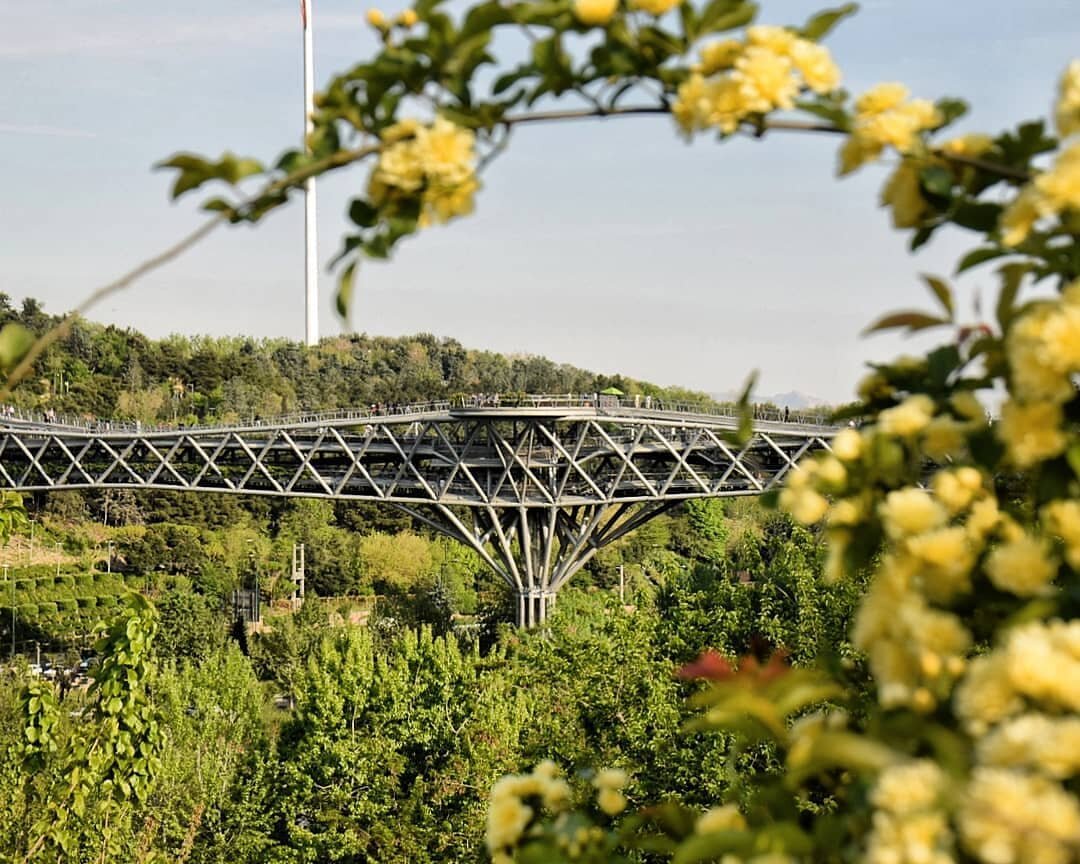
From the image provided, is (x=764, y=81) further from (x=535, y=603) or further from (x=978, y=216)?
(x=535, y=603)

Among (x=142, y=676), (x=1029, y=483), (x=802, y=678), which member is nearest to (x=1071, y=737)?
(x=802, y=678)

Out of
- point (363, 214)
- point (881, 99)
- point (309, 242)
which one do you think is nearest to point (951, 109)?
point (881, 99)

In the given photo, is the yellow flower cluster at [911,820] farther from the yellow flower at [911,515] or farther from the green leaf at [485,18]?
the green leaf at [485,18]

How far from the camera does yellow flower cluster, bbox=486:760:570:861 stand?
143 cm

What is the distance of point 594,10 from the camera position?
133 centimetres

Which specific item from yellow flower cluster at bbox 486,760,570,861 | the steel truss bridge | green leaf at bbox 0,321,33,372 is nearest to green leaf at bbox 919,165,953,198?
yellow flower cluster at bbox 486,760,570,861

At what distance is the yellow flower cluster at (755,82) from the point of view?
1326 mm

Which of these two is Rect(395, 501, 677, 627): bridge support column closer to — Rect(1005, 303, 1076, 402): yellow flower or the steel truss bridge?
the steel truss bridge

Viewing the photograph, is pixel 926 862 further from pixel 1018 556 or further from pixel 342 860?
pixel 342 860

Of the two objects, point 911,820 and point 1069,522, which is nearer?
point 911,820

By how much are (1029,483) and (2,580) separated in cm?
3226

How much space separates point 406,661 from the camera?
44.1 ft

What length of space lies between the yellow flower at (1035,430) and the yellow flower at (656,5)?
0.62 m

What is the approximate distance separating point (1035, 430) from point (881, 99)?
1.52 feet
